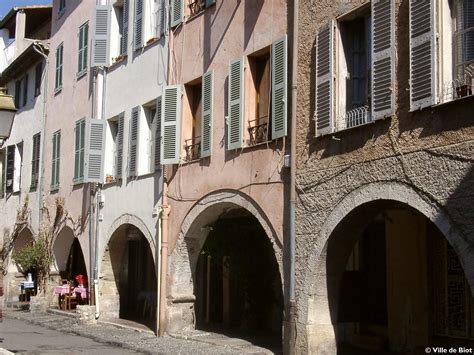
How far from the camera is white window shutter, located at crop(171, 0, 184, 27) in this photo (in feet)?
48.0

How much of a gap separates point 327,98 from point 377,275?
12.9ft

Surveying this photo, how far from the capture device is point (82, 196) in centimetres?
1894

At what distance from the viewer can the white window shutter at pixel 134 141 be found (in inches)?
633

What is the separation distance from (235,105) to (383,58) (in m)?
3.76

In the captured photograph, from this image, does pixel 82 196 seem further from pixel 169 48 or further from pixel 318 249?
pixel 318 249

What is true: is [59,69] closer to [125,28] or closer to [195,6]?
[125,28]

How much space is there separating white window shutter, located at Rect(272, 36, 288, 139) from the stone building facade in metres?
0.36

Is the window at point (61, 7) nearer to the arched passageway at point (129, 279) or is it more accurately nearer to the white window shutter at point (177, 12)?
the arched passageway at point (129, 279)

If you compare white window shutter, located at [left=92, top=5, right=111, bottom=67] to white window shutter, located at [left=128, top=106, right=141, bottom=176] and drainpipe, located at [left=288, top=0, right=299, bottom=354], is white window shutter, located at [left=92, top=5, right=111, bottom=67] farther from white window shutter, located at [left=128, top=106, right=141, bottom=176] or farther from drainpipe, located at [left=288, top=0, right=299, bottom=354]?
drainpipe, located at [left=288, top=0, right=299, bottom=354]

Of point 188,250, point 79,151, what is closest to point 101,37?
point 79,151

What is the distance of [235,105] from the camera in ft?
41.3

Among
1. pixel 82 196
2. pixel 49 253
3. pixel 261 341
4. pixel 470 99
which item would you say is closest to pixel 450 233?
pixel 470 99

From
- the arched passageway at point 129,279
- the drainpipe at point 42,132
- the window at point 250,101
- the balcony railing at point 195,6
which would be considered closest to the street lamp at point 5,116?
the window at point 250,101

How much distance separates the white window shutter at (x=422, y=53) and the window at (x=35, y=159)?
1593 cm
